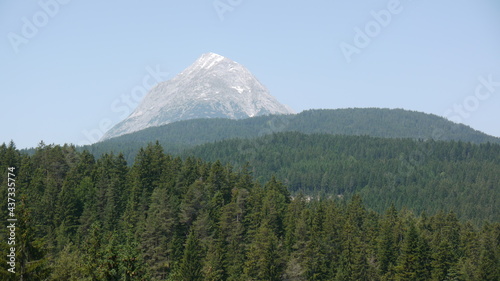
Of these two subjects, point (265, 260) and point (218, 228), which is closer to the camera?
point (265, 260)

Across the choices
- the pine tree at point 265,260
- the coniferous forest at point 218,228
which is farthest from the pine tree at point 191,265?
the pine tree at point 265,260

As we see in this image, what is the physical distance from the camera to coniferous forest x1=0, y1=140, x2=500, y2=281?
7300 centimetres

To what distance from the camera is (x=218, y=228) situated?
87.4 m

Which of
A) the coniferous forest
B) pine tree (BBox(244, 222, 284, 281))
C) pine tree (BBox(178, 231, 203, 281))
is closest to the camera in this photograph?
pine tree (BBox(178, 231, 203, 281))

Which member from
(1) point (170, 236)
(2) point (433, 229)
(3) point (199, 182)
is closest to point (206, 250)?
(1) point (170, 236)

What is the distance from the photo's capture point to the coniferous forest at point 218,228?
73.0 metres

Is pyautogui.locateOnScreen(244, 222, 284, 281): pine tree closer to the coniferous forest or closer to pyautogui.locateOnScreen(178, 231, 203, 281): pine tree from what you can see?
the coniferous forest

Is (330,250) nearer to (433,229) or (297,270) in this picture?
(297,270)

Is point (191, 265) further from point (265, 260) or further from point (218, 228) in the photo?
point (218, 228)

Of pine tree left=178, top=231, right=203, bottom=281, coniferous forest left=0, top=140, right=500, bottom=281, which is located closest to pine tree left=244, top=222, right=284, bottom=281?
coniferous forest left=0, top=140, right=500, bottom=281

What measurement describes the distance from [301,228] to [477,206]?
120 metres

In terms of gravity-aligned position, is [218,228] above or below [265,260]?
above

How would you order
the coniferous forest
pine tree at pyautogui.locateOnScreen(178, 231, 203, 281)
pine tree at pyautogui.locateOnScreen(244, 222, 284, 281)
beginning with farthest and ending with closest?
1. pine tree at pyautogui.locateOnScreen(244, 222, 284, 281)
2. the coniferous forest
3. pine tree at pyautogui.locateOnScreen(178, 231, 203, 281)

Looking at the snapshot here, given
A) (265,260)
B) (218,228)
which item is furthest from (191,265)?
(218,228)
